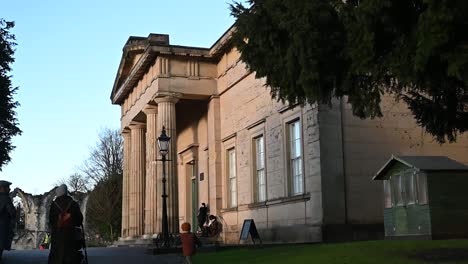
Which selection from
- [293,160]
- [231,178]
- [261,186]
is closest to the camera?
[293,160]

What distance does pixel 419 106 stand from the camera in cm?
1363

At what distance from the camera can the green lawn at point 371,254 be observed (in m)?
12.4

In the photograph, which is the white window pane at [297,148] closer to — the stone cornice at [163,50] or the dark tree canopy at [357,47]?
the stone cornice at [163,50]

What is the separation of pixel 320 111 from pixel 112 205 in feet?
155

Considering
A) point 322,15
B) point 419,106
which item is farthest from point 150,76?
point 322,15

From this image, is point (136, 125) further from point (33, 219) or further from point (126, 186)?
point (33, 219)

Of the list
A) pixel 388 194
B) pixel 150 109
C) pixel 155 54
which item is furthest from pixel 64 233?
pixel 150 109

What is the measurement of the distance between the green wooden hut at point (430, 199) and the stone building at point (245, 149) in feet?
9.95

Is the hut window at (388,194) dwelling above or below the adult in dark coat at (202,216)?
above

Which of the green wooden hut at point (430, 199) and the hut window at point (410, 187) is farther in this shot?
the hut window at point (410, 187)

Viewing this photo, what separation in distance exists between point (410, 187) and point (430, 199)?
1.04 meters

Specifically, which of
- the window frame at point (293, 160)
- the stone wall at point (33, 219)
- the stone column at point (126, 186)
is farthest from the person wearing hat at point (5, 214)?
the stone wall at point (33, 219)

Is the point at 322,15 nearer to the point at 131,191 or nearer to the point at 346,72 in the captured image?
the point at 346,72

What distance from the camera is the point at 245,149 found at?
28.4 m
